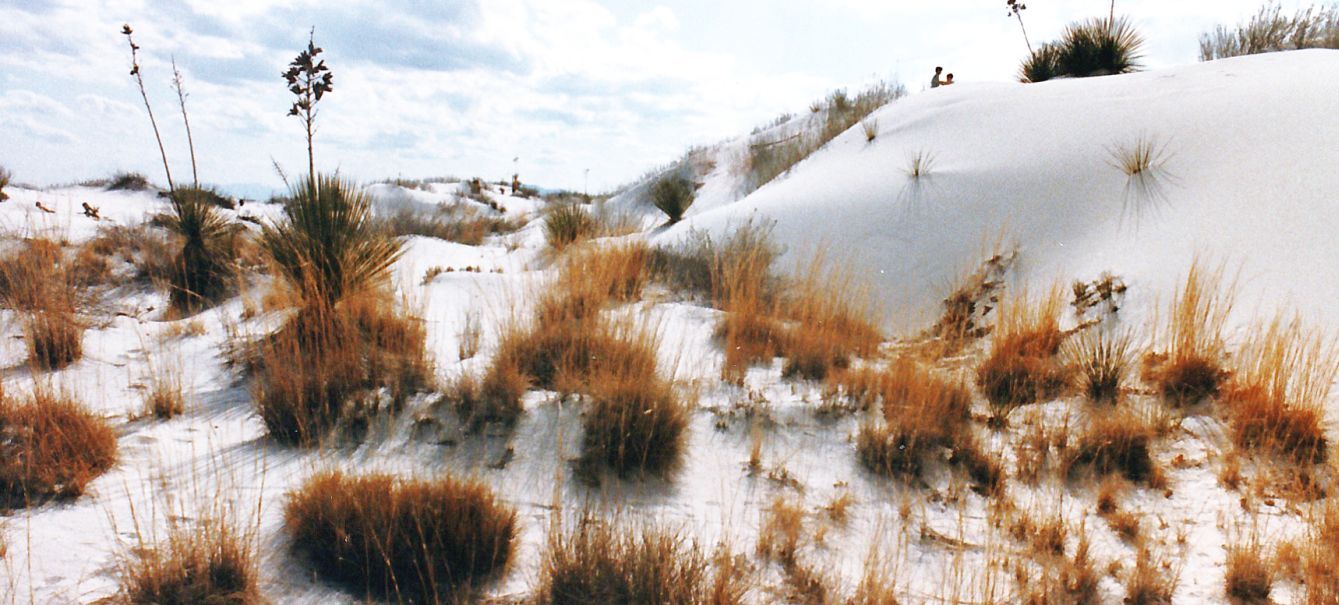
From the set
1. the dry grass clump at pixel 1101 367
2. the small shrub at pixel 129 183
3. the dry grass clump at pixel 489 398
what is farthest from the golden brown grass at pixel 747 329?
the small shrub at pixel 129 183

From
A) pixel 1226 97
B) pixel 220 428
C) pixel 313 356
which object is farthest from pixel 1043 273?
pixel 220 428

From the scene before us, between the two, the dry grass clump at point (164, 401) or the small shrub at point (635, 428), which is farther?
the dry grass clump at point (164, 401)

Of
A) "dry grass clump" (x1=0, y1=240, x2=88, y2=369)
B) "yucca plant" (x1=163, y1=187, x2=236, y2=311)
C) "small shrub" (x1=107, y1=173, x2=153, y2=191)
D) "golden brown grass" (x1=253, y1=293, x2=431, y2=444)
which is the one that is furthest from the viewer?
"small shrub" (x1=107, y1=173, x2=153, y2=191)

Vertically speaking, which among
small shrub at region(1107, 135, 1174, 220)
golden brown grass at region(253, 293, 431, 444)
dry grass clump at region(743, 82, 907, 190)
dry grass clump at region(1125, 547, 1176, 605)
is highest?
dry grass clump at region(743, 82, 907, 190)

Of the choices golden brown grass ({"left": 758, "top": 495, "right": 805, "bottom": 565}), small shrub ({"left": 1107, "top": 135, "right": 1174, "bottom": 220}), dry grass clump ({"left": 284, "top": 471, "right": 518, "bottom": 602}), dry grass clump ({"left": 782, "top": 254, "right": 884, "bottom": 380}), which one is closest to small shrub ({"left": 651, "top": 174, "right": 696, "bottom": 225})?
dry grass clump ({"left": 782, "top": 254, "right": 884, "bottom": 380})

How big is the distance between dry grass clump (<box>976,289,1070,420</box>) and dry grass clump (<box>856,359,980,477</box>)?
0.89ft

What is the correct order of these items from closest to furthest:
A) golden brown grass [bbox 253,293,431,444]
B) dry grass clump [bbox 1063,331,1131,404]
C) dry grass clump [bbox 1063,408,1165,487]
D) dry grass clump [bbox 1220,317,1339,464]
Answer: dry grass clump [bbox 1220,317,1339,464], dry grass clump [bbox 1063,408,1165,487], golden brown grass [bbox 253,293,431,444], dry grass clump [bbox 1063,331,1131,404]

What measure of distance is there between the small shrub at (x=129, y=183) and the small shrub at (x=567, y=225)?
8.95 meters

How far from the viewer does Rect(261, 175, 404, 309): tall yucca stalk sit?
16.3ft

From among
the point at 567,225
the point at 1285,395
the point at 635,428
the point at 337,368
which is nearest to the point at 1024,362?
the point at 1285,395

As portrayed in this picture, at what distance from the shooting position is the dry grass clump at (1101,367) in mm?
4133

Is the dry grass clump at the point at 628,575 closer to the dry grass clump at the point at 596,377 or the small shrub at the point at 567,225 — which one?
the dry grass clump at the point at 596,377

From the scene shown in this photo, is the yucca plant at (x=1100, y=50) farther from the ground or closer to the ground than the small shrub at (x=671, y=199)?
farther from the ground

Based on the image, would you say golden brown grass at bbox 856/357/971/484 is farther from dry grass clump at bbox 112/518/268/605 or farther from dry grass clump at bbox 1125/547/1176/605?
dry grass clump at bbox 112/518/268/605
